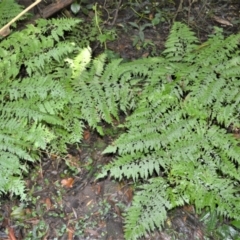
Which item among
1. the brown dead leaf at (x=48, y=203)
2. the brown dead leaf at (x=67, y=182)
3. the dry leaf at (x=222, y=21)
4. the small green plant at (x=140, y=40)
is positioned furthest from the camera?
the dry leaf at (x=222, y=21)

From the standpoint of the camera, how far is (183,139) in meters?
3.75

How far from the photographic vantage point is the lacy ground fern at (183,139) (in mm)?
3492

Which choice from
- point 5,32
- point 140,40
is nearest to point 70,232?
point 5,32

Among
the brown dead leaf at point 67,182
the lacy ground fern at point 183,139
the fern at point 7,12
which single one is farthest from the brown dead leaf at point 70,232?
the fern at point 7,12

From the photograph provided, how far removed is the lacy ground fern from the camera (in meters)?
3.49

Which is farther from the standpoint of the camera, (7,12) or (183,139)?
(7,12)

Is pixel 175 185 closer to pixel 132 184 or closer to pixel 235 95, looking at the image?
pixel 132 184

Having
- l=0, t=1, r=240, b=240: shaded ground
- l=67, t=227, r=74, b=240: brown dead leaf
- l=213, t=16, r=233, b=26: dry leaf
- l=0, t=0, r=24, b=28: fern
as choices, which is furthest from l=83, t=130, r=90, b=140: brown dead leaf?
l=213, t=16, r=233, b=26: dry leaf

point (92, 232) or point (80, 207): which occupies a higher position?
point (80, 207)

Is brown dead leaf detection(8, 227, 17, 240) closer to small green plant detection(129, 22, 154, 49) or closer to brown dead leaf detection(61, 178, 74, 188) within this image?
brown dead leaf detection(61, 178, 74, 188)

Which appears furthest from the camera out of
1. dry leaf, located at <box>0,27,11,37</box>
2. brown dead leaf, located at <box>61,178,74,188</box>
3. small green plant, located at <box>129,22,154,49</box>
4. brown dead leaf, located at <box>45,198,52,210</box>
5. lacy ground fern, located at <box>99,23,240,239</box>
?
small green plant, located at <box>129,22,154,49</box>

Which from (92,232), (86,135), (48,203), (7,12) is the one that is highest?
(7,12)

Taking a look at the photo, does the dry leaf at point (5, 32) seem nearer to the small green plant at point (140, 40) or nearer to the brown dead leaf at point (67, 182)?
the small green plant at point (140, 40)

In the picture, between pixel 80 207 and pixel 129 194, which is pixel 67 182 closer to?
pixel 80 207
